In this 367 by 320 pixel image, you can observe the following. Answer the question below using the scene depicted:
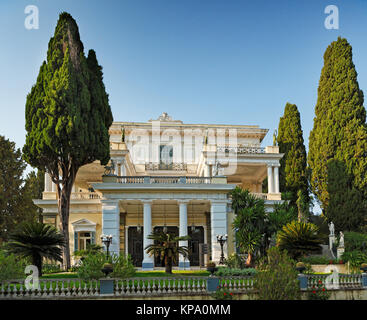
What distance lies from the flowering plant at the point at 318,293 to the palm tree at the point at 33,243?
11.3 meters

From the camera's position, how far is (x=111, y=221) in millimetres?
26188

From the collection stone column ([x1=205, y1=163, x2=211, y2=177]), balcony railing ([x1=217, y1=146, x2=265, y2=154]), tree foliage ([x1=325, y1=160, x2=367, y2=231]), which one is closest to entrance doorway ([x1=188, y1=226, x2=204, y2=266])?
stone column ([x1=205, y1=163, x2=211, y2=177])

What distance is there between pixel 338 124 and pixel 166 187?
1756 cm

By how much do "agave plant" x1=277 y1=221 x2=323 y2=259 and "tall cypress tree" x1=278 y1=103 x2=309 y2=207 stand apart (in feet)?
49.8

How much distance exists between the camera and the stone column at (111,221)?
2594cm

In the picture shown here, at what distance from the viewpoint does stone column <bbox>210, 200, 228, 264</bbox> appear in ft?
86.8

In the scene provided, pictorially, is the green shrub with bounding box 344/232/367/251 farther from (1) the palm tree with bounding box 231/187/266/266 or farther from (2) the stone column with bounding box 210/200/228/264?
(2) the stone column with bounding box 210/200/228/264

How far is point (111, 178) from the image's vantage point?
2705cm

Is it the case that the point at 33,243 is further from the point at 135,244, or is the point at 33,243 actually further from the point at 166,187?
the point at 135,244

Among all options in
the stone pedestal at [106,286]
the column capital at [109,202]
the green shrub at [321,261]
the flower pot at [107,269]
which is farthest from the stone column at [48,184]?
the green shrub at [321,261]

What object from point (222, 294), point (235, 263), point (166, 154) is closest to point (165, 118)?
point (166, 154)
